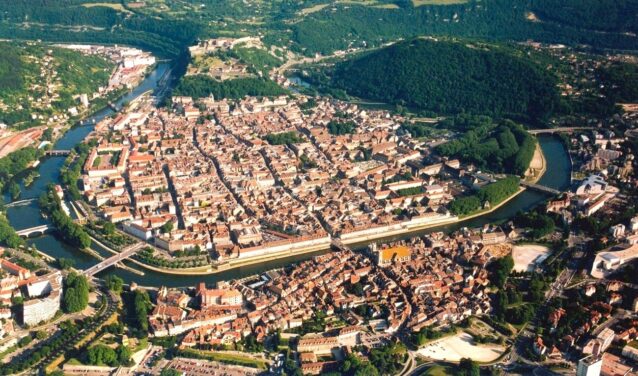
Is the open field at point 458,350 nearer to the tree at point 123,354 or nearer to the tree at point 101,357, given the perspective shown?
the tree at point 123,354

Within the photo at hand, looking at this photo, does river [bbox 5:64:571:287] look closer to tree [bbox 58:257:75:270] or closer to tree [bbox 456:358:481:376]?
tree [bbox 58:257:75:270]

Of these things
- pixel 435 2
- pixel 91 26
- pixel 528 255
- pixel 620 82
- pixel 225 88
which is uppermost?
pixel 435 2

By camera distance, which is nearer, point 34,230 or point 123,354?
point 123,354

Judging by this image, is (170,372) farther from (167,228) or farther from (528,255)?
(528,255)

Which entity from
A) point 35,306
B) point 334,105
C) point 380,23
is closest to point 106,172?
point 35,306

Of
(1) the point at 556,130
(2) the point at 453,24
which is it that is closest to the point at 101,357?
(1) the point at 556,130

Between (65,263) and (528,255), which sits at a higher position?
(65,263)
